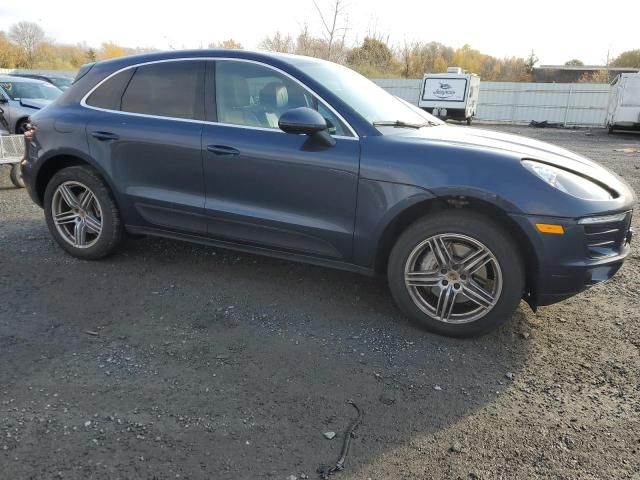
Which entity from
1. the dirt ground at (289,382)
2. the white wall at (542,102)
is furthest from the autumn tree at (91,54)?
the dirt ground at (289,382)

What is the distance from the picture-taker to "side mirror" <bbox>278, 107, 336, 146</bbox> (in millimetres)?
3320

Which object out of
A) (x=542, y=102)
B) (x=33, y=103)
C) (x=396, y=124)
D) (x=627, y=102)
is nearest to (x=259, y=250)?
(x=396, y=124)

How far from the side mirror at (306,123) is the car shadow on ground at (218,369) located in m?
1.23

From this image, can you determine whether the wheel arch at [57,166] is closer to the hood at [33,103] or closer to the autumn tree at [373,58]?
the hood at [33,103]

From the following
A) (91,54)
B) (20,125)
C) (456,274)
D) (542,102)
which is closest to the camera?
(456,274)

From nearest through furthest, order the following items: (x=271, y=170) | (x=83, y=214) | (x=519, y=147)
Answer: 1. (x=519, y=147)
2. (x=271, y=170)
3. (x=83, y=214)

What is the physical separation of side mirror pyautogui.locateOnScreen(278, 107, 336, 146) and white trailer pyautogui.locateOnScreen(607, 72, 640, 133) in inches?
842

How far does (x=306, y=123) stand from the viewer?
10.9ft

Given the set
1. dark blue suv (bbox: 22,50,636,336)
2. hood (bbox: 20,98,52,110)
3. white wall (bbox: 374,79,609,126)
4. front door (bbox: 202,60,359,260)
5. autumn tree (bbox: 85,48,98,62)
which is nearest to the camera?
dark blue suv (bbox: 22,50,636,336)

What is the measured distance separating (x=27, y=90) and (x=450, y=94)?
1916cm

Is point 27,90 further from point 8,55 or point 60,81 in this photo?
point 8,55

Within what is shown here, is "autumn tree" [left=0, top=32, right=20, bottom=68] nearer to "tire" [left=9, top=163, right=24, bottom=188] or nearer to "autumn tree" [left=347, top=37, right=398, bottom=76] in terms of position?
"autumn tree" [left=347, top=37, right=398, bottom=76]

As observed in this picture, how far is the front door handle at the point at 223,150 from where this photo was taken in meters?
3.68

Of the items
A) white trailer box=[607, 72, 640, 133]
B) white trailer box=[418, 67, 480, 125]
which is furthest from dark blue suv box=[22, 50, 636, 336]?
white trailer box=[418, 67, 480, 125]
